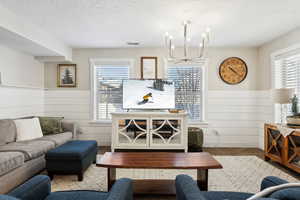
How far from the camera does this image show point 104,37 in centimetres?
365

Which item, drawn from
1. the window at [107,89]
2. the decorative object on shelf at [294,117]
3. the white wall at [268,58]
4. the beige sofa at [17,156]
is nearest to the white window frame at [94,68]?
the window at [107,89]

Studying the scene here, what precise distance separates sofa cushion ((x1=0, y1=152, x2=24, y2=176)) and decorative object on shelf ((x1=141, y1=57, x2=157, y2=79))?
9.07ft

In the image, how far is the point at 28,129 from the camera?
3195 millimetres

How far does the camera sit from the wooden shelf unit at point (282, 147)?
275 cm

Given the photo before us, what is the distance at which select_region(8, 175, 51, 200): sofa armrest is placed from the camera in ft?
4.14

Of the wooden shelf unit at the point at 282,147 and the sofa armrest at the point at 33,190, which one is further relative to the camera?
the wooden shelf unit at the point at 282,147

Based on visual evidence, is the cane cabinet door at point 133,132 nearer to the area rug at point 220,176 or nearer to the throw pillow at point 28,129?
the area rug at point 220,176

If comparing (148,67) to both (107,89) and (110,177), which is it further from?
(110,177)

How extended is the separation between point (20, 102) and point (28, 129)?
32.2 inches

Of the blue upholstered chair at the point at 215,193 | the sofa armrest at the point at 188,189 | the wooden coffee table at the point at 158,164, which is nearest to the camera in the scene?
the blue upholstered chair at the point at 215,193

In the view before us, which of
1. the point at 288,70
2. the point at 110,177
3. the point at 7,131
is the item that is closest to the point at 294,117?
the point at 288,70

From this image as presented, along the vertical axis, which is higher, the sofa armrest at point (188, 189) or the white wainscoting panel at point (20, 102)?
the white wainscoting panel at point (20, 102)

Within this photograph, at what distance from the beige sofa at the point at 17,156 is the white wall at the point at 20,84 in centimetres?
56

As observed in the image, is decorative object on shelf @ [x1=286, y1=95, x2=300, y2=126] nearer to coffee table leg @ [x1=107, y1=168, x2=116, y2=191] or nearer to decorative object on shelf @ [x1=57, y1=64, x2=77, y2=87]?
coffee table leg @ [x1=107, y1=168, x2=116, y2=191]
